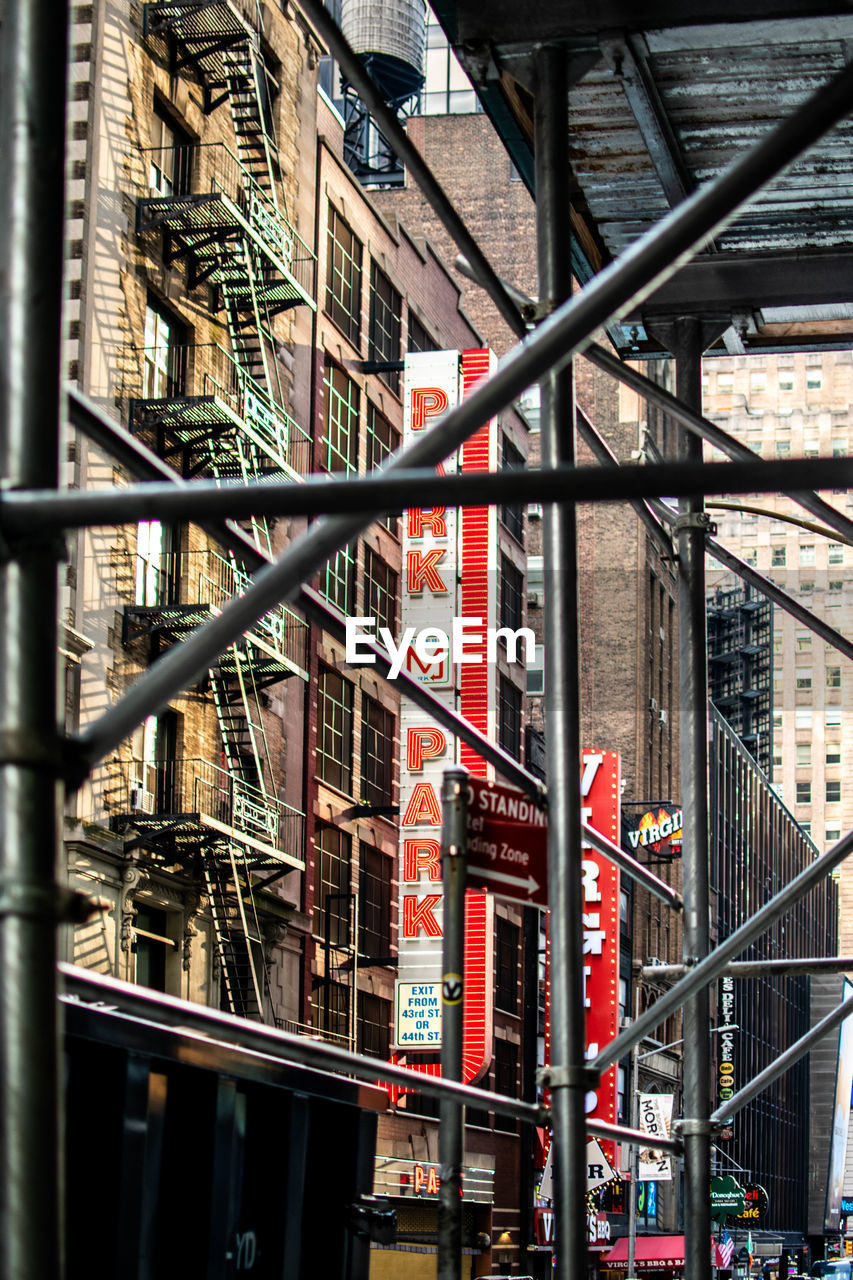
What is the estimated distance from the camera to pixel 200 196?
34.1m

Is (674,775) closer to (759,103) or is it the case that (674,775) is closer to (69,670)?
(69,670)

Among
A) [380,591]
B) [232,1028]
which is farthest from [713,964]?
[380,591]

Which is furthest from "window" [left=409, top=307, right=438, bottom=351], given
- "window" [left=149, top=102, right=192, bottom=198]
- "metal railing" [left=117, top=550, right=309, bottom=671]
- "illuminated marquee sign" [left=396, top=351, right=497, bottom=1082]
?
"window" [left=149, top=102, right=192, bottom=198]

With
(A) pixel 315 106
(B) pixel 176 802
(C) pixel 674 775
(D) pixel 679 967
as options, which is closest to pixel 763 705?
(C) pixel 674 775

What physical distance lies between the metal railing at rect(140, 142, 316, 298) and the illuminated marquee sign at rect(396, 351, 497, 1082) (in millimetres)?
4794

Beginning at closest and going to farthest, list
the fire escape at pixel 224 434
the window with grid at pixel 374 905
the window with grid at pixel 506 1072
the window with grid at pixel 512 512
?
the fire escape at pixel 224 434, the window with grid at pixel 374 905, the window with grid at pixel 506 1072, the window with grid at pixel 512 512

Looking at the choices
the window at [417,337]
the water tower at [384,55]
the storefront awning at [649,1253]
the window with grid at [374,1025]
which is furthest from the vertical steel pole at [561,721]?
the storefront awning at [649,1253]

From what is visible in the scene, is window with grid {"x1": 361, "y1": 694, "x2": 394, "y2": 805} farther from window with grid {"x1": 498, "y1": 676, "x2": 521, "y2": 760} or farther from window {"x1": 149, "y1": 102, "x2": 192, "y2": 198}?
window {"x1": 149, "y1": 102, "x2": 192, "y2": 198}

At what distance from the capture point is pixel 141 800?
106 ft

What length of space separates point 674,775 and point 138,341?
63.0 metres

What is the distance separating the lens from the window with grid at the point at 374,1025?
151ft

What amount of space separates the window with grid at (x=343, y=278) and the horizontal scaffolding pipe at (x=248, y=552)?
39082 millimetres

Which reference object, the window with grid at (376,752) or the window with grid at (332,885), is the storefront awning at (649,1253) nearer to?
the window with grid at (376,752)

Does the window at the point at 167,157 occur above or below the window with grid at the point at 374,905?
above
